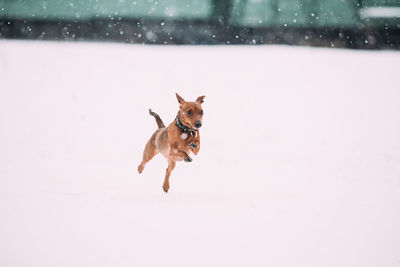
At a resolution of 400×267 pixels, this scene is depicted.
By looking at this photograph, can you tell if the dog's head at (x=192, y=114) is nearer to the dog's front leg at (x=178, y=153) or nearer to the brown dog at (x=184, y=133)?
the brown dog at (x=184, y=133)

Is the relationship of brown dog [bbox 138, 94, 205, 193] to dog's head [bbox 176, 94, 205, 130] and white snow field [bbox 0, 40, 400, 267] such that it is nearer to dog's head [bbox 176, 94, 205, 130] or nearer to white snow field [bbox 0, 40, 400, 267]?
dog's head [bbox 176, 94, 205, 130]

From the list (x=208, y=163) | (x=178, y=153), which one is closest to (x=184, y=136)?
(x=178, y=153)

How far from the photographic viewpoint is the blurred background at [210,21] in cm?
596

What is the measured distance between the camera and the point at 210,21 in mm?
6062

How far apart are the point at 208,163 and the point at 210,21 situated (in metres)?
3.28

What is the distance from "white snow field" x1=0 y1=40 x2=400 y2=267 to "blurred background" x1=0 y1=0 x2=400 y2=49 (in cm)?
27

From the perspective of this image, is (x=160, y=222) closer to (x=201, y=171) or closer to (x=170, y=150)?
(x=170, y=150)

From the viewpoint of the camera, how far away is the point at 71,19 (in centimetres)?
610

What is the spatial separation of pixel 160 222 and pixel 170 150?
0.62 meters

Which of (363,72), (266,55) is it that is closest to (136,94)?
(266,55)

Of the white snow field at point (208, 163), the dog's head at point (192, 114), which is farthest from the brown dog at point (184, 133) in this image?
the white snow field at point (208, 163)

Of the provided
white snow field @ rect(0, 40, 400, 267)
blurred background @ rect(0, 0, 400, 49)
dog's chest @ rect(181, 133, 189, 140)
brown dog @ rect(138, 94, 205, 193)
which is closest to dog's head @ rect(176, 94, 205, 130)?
brown dog @ rect(138, 94, 205, 193)

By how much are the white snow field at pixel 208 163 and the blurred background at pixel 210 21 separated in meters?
0.27

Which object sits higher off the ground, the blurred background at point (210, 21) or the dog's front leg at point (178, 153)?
the blurred background at point (210, 21)
